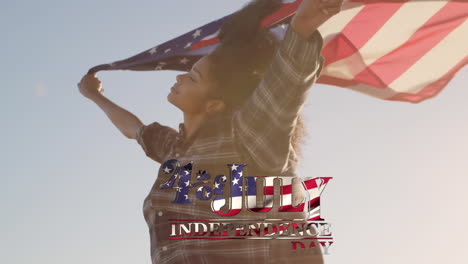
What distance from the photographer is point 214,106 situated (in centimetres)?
367

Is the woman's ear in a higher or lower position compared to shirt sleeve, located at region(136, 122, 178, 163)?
higher

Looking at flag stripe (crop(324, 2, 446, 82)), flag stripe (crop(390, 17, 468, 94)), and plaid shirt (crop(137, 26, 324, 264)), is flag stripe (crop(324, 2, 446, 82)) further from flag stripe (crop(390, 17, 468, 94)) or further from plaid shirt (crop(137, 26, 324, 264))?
plaid shirt (crop(137, 26, 324, 264))

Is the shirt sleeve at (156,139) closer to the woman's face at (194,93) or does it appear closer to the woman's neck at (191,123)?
the woman's neck at (191,123)

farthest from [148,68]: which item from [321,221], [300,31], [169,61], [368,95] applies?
[300,31]

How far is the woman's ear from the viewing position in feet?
12.0

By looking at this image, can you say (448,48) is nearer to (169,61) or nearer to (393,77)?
(393,77)

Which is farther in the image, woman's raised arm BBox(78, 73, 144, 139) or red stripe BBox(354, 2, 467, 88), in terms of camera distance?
woman's raised arm BBox(78, 73, 144, 139)

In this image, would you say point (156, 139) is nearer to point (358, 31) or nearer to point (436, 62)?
point (358, 31)

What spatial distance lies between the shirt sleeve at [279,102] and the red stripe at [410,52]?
1.62m

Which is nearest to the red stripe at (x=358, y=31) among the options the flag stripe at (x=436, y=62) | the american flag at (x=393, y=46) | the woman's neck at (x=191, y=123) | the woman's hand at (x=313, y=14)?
the american flag at (x=393, y=46)

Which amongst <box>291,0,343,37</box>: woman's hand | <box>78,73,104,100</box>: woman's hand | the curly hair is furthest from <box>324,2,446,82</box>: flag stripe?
<box>78,73,104,100</box>: woman's hand

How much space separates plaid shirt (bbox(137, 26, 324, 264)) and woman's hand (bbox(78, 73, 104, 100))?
1.66 m

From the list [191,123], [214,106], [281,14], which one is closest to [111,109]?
[191,123]

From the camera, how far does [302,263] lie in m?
3.13
